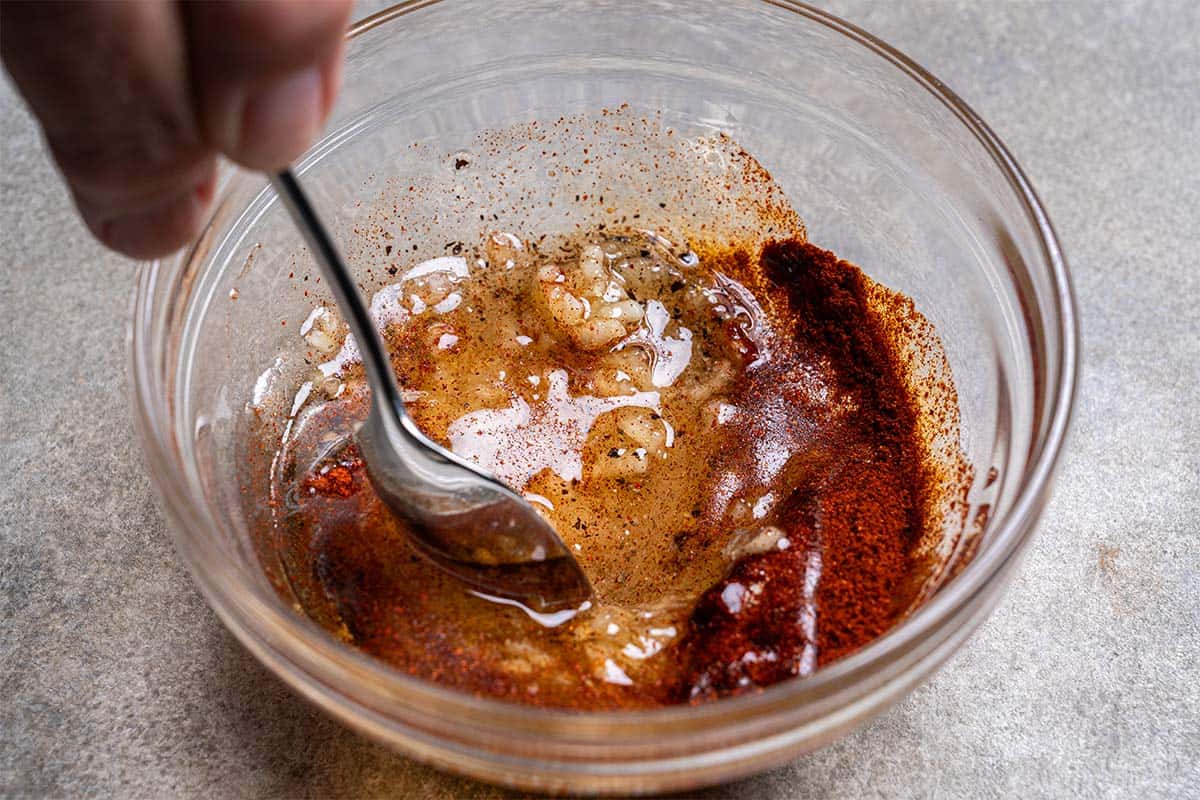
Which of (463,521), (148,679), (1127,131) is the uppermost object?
(1127,131)

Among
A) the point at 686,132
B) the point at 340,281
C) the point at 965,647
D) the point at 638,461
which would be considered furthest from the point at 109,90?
the point at 965,647

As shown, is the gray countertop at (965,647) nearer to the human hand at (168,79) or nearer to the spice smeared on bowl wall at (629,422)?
the spice smeared on bowl wall at (629,422)

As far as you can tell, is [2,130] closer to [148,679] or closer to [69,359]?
[69,359]

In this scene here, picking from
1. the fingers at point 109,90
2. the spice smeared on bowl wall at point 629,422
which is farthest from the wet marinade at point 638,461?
the fingers at point 109,90

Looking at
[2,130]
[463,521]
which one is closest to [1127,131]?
[463,521]

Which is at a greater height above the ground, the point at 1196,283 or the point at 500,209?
the point at 1196,283

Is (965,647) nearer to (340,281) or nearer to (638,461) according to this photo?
(638,461)
